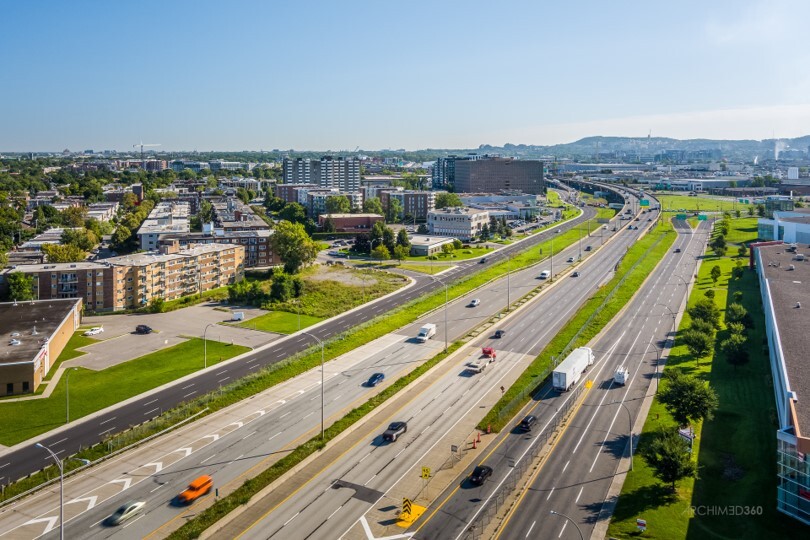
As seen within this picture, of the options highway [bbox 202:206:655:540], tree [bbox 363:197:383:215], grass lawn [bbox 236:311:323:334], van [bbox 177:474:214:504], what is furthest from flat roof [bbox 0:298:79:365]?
tree [bbox 363:197:383:215]

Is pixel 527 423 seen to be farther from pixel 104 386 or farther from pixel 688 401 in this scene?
pixel 104 386

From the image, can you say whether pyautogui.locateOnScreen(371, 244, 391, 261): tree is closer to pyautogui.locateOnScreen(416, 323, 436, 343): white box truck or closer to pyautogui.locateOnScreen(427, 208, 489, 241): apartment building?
pyautogui.locateOnScreen(427, 208, 489, 241): apartment building

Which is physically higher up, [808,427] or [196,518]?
[808,427]

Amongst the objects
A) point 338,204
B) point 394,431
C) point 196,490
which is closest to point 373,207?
point 338,204

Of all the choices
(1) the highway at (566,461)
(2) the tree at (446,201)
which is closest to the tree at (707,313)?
(1) the highway at (566,461)

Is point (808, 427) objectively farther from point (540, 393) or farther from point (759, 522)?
point (540, 393)

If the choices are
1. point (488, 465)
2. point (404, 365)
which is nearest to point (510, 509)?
point (488, 465)
